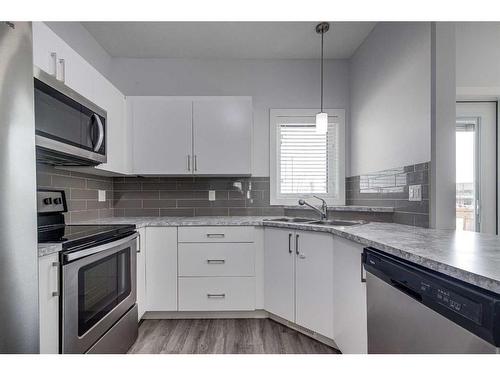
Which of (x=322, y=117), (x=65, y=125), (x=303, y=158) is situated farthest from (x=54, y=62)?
(x=303, y=158)

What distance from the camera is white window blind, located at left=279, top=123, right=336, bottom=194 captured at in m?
2.83

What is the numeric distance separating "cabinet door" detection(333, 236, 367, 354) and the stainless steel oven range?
1.40 meters

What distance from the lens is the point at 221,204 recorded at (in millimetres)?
2789

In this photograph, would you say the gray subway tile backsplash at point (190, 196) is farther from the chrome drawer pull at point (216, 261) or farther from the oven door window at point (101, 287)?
the oven door window at point (101, 287)

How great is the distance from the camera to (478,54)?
1789mm

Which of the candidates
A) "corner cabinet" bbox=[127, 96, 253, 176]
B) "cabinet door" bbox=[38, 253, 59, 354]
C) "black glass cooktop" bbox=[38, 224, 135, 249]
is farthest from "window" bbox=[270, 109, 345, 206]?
"cabinet door" bbox=[38, 253, 59, 354]

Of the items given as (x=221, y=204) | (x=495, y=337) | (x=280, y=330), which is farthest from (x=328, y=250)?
(x=221, y=204)

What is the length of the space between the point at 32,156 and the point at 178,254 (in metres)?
1.52

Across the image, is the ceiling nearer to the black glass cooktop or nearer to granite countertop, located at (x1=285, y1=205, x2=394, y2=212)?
granite countertop, located at (x1=285, y1=205, x2=394, y2=212)

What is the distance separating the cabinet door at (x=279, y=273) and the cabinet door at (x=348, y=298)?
1.28ft

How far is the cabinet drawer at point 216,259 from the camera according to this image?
2191mm

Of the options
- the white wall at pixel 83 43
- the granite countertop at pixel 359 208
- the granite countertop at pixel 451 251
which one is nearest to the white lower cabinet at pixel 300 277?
the granite countertop at pixel 451 251

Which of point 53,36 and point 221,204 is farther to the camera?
point 221,204
